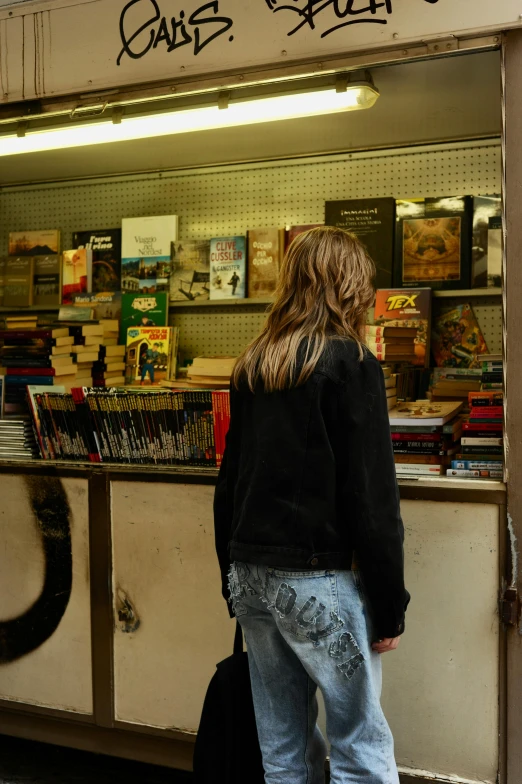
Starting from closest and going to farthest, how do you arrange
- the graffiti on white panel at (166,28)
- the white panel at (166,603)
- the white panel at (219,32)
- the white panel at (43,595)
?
1. the white panel at (219,32)
2. the graffiti on white panel at (166,28)
3. the white panel at (166,603)
4. the white panel at (43,595)

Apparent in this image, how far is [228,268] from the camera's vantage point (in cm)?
351

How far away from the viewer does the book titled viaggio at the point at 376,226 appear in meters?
3.29

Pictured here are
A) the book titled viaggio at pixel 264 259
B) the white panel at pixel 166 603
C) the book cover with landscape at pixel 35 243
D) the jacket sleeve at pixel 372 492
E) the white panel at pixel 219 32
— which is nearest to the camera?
the jacket sleeve at pixel 372 492

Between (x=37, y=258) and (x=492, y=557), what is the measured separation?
8.90ft

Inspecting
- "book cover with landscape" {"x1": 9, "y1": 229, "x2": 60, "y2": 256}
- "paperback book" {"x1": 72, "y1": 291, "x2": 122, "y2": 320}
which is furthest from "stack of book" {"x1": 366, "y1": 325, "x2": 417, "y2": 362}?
"book cover with landscape" {"x1": 9, "y1": 229, "x2": 60, "y2": 256}

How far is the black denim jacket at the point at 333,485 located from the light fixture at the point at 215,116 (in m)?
1.06

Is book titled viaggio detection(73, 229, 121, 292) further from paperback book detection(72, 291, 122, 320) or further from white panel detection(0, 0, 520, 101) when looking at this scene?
white panel detection(0, 0, 520, 101)

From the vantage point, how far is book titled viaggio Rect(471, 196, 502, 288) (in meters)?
3.13

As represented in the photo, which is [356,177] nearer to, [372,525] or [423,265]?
[423,265]

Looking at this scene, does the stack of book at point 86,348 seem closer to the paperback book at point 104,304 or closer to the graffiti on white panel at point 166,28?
the paperback book at point 104,304

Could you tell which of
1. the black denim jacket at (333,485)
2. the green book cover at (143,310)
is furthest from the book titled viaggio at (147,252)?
the black denim jacket at (333,485)

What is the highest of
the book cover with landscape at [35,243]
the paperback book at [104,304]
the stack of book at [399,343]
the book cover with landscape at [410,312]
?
the book cover with landscape at [35,243]

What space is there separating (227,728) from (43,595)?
1094 millimetres

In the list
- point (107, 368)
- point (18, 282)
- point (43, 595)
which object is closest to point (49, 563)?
point (43, 595)
